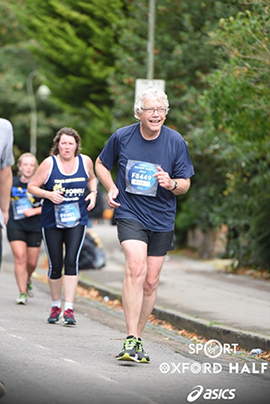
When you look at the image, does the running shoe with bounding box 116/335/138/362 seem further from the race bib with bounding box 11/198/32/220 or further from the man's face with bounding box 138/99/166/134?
the race bib with bounding box 11/198/32/220

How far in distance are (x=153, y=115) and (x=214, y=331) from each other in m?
2.99

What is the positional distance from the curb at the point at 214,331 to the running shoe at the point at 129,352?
1.82m

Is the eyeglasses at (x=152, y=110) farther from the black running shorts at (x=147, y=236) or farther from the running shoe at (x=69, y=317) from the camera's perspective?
the running shoe at (x=69, y=317)

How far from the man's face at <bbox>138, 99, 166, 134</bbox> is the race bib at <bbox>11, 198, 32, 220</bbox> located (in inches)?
171

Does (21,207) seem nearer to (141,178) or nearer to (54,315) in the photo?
(54,315)

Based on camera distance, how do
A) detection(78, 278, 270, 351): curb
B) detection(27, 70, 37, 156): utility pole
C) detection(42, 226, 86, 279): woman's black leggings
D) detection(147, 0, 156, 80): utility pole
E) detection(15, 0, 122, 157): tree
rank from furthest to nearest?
detection(27, 70, 37, 156): utility pole → detection(15, 0, 122, 157): tree → detection(147, 0, 156, 80): utility pole → detection(42, 226, 86, 279): woman's black leggings → detection(78, 278, 270, 351): curb

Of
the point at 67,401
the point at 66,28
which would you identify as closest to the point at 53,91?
the point at 66,28

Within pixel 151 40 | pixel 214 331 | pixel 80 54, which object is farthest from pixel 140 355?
pixel 80 54

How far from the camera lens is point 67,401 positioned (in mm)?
5789

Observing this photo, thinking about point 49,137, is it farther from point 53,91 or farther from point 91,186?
point 91,186

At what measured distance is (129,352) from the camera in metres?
7.42

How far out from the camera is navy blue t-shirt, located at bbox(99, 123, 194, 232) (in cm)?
770

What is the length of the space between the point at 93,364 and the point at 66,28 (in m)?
22.3

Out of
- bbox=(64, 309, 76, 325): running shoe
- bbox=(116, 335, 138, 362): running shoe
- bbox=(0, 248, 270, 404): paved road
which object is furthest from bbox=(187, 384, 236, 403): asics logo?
bbox=(64, 309, 76, 325): running shoe
